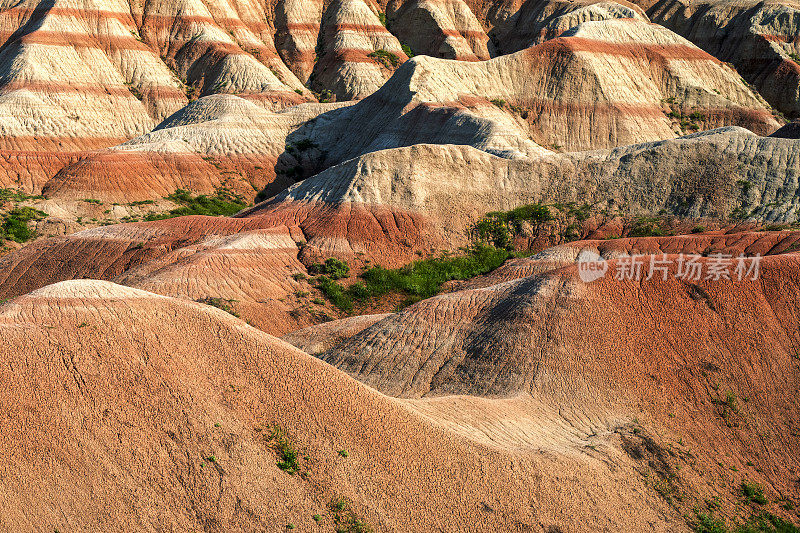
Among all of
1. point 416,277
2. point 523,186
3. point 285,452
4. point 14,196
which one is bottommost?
point 416,277

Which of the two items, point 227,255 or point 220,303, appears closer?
point 220,303

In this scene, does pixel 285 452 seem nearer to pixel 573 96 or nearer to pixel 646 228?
pixel 646 228

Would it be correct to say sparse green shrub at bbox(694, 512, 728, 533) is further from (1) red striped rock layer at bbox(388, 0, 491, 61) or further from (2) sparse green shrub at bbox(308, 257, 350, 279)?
(1) red striped rock layer at bbox(388, 0, 491, 61)

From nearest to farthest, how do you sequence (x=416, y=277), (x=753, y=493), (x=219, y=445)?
(x=219, y=445), (x=753, y=493), (x=416, y=277)

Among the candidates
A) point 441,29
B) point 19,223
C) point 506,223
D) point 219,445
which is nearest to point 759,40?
point 441,29

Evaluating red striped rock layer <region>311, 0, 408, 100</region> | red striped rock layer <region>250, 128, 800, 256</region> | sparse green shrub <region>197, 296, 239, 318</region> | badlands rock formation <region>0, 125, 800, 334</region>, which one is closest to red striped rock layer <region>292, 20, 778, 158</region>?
red striped rock layer <region>250, 128, 800, 256</region>

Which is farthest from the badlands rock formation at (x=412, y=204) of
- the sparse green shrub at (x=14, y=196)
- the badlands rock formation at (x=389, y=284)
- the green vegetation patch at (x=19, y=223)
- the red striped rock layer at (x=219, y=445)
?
the red striped rock layer at (x=219, y=445)

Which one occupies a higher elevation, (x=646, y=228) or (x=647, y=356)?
(x=647, y=356)

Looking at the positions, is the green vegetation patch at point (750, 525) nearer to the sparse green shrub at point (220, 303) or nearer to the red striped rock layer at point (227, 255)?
the red striped rock layer at point (227, 255)

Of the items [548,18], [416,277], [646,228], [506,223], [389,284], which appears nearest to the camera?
[389,284]
